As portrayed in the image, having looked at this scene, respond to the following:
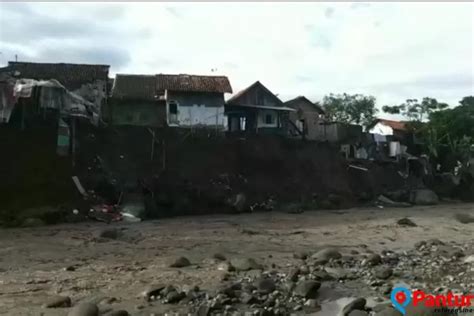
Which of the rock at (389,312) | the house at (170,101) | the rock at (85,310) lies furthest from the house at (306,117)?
the rock at (85,310)

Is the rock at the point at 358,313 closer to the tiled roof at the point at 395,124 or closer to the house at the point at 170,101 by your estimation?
the house at the point at 170,101

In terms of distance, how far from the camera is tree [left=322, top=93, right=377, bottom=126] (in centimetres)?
6097

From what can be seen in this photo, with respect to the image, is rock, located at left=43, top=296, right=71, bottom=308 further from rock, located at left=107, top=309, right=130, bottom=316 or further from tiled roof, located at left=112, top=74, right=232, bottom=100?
tiled roof, located at left=112, top=74, right=232, bottom=100

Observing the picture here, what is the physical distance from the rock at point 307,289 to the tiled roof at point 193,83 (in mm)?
31869

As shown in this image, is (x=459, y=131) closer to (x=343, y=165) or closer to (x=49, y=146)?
(x=343, y=165)

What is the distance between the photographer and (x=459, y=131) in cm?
5184

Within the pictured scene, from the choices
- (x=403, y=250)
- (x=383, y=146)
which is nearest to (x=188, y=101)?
(x=383, y=146)

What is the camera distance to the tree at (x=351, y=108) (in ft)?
200

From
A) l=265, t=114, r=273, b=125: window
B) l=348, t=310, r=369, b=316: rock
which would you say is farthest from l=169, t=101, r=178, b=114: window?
l=348, t=310, r=369, b=316: rock

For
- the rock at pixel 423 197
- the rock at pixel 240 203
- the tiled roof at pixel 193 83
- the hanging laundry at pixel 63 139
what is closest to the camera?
the hanging laundry at pixel 63 139

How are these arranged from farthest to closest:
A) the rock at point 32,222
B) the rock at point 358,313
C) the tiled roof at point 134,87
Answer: the tiled roof at point 134,87 → the rock at point 32,222 → the rock at point 358,313

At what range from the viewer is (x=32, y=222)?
78.4ft

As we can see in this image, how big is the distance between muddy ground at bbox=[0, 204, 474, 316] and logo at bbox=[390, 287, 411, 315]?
434 mm

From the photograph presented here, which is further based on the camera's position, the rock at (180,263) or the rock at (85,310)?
the rock at (180,263)
